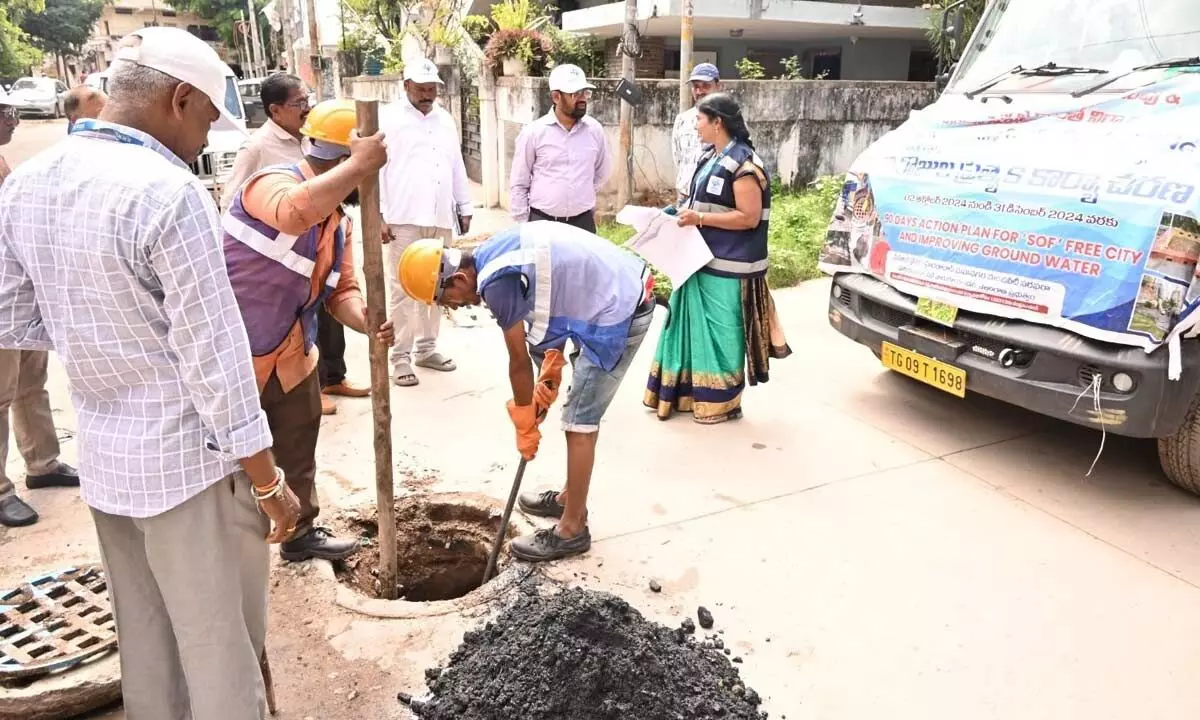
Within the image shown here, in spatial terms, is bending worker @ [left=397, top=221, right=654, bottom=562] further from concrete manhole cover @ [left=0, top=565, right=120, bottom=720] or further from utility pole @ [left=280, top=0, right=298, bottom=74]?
utility pole @ [left=280, top=0, right=298, bottom=74]

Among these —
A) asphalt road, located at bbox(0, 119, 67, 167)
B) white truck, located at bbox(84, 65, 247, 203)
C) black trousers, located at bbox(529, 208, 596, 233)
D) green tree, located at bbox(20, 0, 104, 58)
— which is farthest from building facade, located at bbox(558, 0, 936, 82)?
green tree, located at bbox(20, 0, 104, 58)

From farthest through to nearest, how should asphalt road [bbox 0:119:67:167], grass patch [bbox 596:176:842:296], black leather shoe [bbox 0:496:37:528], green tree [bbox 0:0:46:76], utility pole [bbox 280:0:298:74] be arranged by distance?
utility pole [bbox 280:0:298:74], green tree [bbox 0:0:46:76], asphalt road [bbox 0:119:67:167], grass patch [bbox 596:176:842:296], black leather shoe [bbox 0:496:37:528]

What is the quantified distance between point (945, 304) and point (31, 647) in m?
3.89

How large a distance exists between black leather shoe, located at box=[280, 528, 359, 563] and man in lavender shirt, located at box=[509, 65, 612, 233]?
2.88m

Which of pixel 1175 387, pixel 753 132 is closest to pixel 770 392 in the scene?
pixel 1175 387

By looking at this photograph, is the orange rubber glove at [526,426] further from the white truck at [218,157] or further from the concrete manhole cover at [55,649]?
the white truck at [218,157]

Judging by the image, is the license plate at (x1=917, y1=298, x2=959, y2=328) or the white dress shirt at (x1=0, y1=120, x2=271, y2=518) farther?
the license plate at (x1=917, y1=298, x2=959, y2=328)

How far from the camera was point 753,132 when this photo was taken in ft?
33.3

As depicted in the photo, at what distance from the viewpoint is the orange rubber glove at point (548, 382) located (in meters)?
3.10

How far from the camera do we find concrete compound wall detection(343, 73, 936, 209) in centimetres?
953

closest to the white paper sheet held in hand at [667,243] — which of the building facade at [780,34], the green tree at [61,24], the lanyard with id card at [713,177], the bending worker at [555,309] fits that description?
the lanyard with id card at [713,177]

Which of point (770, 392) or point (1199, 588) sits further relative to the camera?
point (770, 392)

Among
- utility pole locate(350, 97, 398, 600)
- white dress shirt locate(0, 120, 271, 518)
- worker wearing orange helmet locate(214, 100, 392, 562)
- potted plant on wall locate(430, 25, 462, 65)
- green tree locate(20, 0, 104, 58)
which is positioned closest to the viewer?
white dress shirt locate(0, 120, 271, 518)

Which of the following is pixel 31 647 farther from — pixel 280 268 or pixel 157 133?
pixel 157 133
